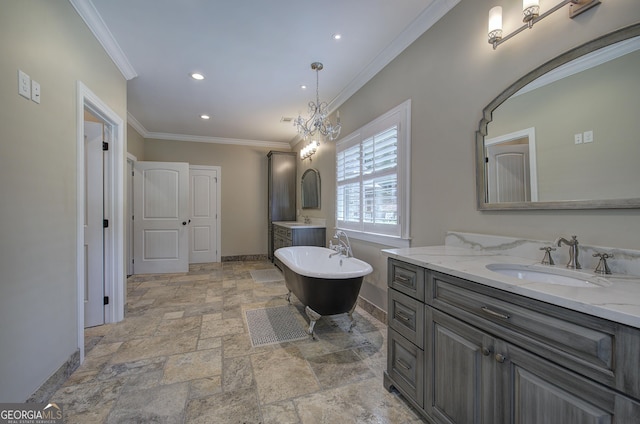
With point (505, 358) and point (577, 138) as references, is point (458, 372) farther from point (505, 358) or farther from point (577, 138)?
point (577, 138)

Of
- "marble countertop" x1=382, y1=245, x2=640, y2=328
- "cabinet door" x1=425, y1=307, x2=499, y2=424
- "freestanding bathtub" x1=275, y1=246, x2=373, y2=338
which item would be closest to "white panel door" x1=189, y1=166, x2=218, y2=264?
"freestanding bathtub" x1=275, y1=246, x2=373, y2=338

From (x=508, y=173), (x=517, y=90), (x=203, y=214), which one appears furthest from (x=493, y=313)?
(x=203, y=214)

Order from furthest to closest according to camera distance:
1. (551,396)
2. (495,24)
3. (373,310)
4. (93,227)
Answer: (373,310)
(93,227)
(495,24)
(551,396)

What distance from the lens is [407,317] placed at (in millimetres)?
1574

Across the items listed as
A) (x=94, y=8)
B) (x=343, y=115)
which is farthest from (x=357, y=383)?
(x=94, y=8)

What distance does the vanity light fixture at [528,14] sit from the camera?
125 cm

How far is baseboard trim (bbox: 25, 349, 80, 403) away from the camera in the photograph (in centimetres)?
158

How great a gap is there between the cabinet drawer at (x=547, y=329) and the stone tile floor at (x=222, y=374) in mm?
878

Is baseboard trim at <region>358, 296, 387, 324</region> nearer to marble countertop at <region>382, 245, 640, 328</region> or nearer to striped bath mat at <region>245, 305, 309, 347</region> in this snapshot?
striped bath mat at <region>245, 305, 309, 347</region>

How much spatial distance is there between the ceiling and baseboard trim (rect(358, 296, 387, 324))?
259 centimetres

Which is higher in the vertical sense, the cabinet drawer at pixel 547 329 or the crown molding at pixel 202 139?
the crown molding at pixel 202 139

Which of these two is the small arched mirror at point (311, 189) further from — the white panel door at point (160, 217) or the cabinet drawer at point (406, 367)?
the cabinet drawer at point (406, 367)

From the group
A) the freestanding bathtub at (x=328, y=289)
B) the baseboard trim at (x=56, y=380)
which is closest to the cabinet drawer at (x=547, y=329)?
the freestanding bathtub at (x=328, y=289)

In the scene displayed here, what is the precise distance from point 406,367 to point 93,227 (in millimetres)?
3123
